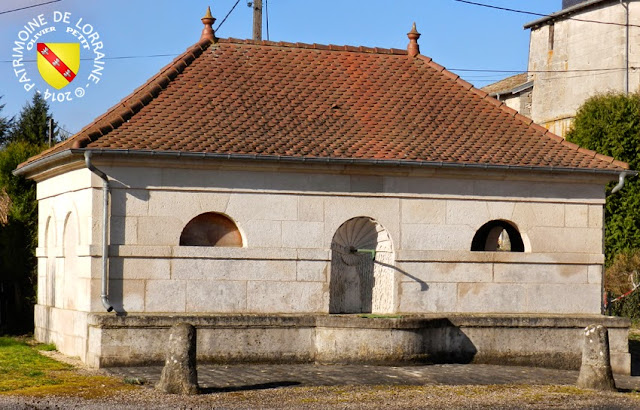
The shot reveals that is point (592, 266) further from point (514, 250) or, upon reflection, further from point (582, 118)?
point (582, 118)

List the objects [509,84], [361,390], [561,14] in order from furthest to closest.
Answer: [509,84], [561,14], [361,390]

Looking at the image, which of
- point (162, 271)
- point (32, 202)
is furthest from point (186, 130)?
point (32, 202)

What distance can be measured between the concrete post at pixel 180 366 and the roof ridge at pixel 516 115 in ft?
27.6

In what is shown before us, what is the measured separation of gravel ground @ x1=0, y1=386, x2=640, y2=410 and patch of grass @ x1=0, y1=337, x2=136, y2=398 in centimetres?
50

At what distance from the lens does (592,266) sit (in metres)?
18.4

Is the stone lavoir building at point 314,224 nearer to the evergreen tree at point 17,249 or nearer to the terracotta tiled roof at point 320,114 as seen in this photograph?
the terracotta tiled roof at point 320,114

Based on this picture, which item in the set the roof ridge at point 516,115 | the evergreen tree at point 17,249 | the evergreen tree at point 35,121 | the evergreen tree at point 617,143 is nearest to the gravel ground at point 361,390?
the roof ridge at point 516,115

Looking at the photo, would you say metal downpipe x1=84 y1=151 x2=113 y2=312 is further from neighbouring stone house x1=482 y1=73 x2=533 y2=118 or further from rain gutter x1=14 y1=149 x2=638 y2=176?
neighbouring stone house x1=482 y1=73 x2=533 y2=118

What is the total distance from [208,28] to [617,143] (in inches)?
533

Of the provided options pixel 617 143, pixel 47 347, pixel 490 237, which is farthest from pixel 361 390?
pixel 617 143

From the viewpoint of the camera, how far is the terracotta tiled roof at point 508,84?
40953 millimetres

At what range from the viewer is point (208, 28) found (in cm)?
1967

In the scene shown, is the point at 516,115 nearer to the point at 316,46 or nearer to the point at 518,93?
the point at 316,46

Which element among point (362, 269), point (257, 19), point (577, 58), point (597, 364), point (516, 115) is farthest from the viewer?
point (577, 58)
